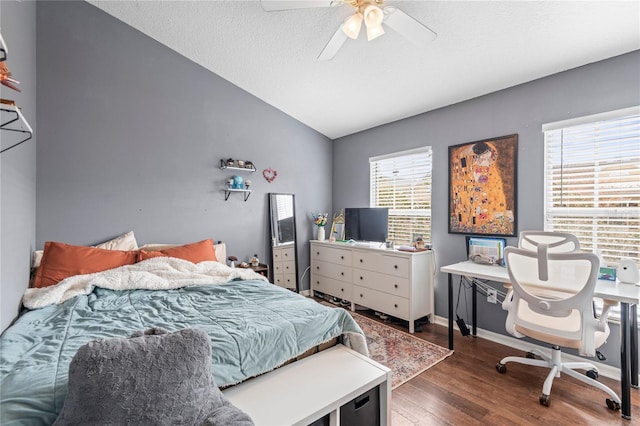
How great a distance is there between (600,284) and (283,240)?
3.05 meters

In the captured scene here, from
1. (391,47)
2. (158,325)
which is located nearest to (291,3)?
(391,47)

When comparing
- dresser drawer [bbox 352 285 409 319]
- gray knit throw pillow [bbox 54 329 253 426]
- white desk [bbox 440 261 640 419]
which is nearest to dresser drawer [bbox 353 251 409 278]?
dresser drawer [bbox 352 285 409 319]

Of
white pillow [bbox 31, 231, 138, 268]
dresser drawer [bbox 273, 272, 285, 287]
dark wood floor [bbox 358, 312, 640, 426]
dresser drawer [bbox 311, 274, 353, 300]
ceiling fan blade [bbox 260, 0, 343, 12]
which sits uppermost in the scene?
ceiling fan blade [bbox 260, 0, 343, 12]

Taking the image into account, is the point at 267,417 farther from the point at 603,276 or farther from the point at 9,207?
the point at 603,276

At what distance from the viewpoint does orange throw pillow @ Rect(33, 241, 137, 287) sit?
2.15 m

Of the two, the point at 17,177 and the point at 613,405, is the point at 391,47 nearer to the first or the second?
the point at 17,177

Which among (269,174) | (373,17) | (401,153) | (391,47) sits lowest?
(269,174)

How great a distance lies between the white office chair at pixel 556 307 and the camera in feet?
5.76

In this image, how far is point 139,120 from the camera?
2.89m

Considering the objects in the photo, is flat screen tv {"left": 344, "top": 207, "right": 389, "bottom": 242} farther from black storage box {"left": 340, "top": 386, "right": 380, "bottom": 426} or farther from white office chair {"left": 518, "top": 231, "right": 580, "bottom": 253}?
black storage box {"left": 340, "top": 386, "right": 380, "bottom": 426}

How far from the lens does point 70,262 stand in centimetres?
224

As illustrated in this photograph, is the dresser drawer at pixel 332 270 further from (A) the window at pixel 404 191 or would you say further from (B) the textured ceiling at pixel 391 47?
(B) the textured ceiling at pixel 391 47

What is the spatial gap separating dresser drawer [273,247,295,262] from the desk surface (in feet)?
6.77

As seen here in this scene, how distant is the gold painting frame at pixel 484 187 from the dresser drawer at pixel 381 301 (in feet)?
2.99
